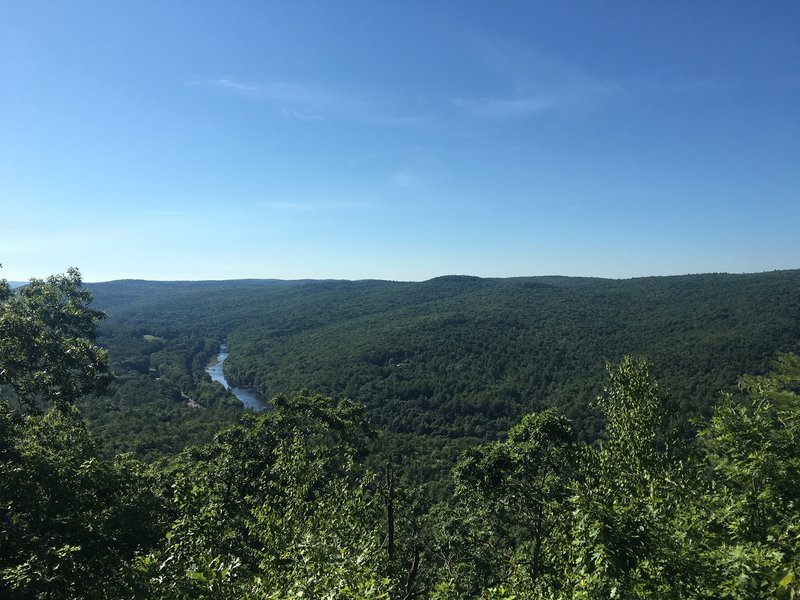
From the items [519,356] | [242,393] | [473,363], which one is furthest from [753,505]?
[519,356]

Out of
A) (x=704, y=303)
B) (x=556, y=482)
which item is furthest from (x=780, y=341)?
(x=556, y=482)

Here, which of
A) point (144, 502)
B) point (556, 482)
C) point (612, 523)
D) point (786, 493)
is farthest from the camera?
point (556, 482)

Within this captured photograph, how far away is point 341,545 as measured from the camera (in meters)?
12.2

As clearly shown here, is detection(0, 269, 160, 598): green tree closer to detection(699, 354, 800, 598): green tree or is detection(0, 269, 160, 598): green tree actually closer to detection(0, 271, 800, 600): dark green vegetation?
detection(0, 271, 800, 600): dark green vegetation

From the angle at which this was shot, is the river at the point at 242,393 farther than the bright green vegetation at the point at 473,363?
Yes

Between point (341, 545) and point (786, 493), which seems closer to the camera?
point (786, 493)

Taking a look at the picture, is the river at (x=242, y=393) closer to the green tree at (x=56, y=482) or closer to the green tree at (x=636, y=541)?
the green tree at (x=56, y=482)

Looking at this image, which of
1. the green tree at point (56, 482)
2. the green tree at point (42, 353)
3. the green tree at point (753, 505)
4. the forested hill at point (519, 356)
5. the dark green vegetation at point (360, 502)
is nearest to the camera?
the green tree at point (753, 505)

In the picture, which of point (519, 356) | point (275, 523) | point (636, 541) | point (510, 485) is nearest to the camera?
point (636, 541)

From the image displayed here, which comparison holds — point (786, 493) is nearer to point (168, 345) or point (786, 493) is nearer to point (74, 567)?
point (74, 567)

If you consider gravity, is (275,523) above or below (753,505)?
below

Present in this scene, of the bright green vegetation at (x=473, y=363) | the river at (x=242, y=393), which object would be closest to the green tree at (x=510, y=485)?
the bright green vegetation at (x=473, y=363)

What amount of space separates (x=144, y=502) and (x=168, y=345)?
190m

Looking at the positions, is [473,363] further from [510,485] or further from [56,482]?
[56,482]
